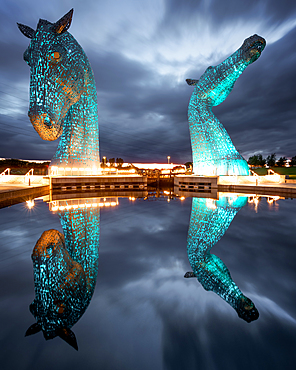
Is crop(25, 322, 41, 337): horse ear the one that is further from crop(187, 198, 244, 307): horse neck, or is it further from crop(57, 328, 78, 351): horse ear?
crop(187, 198, 244, 307): horse neck

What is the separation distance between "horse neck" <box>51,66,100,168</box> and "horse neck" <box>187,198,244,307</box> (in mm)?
9202

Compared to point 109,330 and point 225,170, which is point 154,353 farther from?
point 225,170

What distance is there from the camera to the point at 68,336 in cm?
205

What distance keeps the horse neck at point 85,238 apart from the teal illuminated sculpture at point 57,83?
155 inches

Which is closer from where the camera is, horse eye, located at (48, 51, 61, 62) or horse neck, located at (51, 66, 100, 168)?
horse eye, located at (48, 51, 61, 62)

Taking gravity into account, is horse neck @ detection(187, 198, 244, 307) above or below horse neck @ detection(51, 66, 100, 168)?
below

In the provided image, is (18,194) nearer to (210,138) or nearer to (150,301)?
(150,301)

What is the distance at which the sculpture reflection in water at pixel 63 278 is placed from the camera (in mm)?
2229

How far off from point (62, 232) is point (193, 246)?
3157 millimetres

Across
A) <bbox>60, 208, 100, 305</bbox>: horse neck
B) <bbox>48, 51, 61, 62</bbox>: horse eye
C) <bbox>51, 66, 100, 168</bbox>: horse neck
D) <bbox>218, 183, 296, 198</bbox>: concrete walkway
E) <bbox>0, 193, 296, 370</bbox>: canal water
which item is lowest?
<bbox>0, 193, 296, 370</bbox>: canal water

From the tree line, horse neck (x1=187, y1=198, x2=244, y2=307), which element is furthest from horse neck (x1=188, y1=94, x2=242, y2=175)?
the tree line

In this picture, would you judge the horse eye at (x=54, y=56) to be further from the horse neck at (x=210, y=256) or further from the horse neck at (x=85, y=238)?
the horse neck at (x=210, y=256)

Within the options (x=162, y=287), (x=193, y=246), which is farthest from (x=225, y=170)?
(x=162, y=287)

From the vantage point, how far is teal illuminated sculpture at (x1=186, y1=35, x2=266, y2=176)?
15320mm
